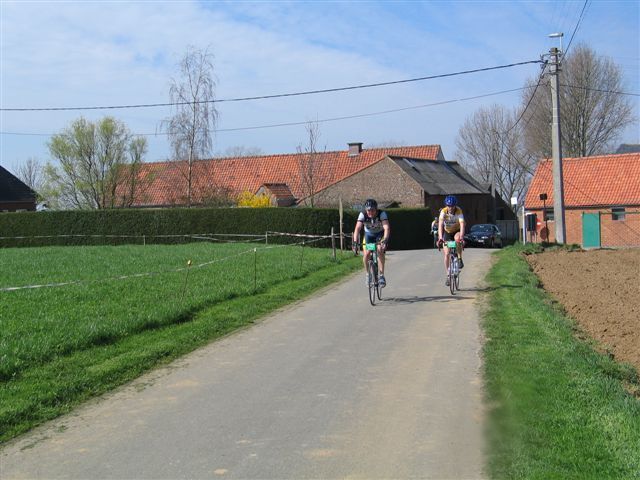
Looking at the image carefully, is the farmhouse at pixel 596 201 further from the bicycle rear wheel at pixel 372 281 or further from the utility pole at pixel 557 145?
the bicycle rear wheel at pixel 372 281

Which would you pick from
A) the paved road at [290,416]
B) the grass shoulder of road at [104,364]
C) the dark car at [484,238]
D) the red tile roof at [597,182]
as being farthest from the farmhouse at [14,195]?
the paved road at [290,416]

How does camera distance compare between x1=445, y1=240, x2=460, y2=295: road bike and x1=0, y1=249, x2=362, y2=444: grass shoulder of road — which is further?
x1=445, y1=240, x2=460, y2=295: road bike

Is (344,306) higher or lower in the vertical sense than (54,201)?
lower

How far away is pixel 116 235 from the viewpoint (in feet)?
146

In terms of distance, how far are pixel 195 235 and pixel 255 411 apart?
121ft

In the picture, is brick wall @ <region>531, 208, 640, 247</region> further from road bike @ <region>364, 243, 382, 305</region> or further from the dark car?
road bike @ <region>364, 243, 382, 305</region>

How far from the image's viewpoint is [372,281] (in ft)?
44.5

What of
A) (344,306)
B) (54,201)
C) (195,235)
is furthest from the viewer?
(54,201)

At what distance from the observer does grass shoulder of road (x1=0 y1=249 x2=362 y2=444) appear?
674cm

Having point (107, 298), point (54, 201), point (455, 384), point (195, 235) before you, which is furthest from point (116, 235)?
point (455, 384)

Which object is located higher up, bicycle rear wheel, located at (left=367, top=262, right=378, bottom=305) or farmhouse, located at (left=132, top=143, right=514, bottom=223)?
farmhouse, located at (left=132, top=143, right=514, bottom=223)

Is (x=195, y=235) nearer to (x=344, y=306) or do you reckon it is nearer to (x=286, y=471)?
(x=344, y=306)

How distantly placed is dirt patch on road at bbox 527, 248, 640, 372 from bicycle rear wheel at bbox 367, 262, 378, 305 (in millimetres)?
3472

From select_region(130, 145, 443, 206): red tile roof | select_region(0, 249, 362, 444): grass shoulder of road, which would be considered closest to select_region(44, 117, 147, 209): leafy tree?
select_region(130, 145, 443, 206): red tile roof
